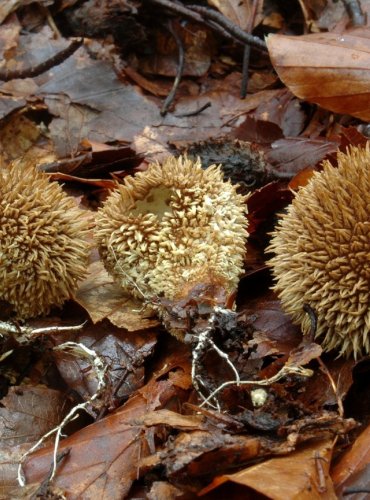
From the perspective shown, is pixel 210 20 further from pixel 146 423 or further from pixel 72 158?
pixel 146 423

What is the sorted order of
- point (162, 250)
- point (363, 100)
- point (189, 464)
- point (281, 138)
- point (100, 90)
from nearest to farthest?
point (189, 464) → point (162, 250) → point (363, 100) → point (281, 138) → point (100, 90)

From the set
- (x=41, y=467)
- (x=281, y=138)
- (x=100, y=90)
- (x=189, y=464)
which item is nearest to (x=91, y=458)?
(x=41, y=467)

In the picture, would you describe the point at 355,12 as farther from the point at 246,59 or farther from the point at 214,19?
the point at 214,19

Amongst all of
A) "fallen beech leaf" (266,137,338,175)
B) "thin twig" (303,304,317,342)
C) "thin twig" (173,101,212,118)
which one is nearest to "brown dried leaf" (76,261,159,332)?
"thin twig" (303,304,317,342)

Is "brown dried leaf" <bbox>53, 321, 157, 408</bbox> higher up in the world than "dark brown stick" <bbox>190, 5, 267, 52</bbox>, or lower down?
lower down

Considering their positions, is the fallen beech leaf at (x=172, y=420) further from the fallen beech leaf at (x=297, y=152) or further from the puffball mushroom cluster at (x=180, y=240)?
the fallen beech leaf at (x=297, y=152)

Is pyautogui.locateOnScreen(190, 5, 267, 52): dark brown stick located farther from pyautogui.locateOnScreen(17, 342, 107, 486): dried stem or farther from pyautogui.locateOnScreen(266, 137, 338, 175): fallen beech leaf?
pyautogui.locateOnScreen(17, 342, 107, 486): dried stem

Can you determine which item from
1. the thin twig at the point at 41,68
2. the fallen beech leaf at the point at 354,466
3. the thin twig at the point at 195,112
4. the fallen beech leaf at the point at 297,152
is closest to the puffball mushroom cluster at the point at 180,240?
the fallen beech leaf at the point at 354,466
